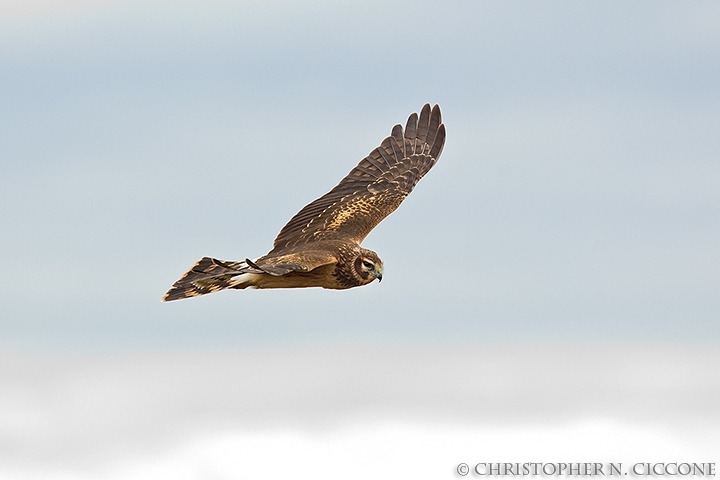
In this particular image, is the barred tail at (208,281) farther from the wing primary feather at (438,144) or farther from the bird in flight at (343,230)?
the wing primary feather at (438,144)

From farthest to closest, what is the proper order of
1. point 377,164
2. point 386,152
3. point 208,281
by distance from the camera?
point 386,152
point 377,164
point 208,281

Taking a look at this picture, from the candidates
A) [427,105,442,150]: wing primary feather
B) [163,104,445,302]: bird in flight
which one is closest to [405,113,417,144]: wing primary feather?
[163,104,445,302]: bird in flight

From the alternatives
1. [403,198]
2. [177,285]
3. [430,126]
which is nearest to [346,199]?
[403,198]

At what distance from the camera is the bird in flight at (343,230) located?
82.2 feet

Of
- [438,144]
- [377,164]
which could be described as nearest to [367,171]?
[377,164]

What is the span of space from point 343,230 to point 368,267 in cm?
248

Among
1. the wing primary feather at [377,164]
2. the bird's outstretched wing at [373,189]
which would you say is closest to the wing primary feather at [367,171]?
the bird's outstretched wing at [373,189]

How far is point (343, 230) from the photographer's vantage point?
29109mm

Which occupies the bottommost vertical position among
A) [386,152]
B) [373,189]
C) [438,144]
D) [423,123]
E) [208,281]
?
[208,281]

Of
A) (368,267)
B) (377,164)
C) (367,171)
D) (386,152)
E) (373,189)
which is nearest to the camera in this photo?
(368,267)

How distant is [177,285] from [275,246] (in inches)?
157

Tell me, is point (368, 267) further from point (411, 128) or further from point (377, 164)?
point (411, 128)

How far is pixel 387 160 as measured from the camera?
32719 mm

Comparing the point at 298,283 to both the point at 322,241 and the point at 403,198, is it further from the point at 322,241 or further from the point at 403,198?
the point at 403,198
